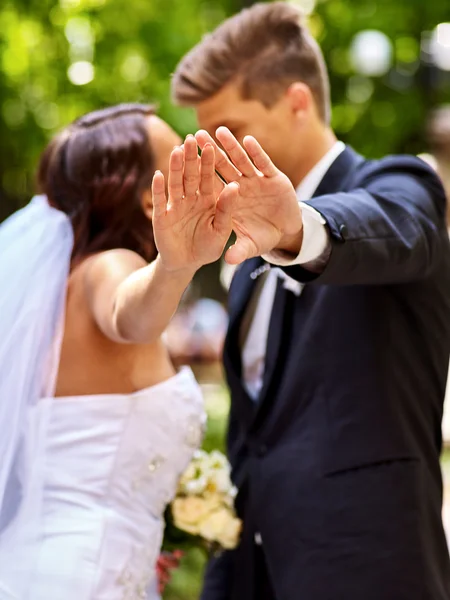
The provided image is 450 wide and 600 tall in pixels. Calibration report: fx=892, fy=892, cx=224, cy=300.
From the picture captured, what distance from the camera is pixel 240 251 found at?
177 centimetres

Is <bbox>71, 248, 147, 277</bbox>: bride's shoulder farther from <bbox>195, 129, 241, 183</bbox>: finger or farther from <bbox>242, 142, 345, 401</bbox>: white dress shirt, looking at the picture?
<bbox>195, 129, 241, 183</bbox>: finger

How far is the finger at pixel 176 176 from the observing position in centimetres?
164

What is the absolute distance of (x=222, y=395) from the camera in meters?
11.5

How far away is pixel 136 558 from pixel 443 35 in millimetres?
10086

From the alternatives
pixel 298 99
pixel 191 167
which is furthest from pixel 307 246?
pixel 298 99

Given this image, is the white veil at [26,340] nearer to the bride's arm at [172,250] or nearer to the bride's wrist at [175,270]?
the bride's arm at [172,250]

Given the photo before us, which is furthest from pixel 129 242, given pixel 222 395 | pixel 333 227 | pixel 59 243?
pixel 222 395

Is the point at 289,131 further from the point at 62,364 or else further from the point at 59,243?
the point at 62,364

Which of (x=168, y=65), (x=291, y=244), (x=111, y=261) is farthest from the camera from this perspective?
(x=168, y=65)

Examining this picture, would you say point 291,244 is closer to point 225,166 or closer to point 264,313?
point 225,166

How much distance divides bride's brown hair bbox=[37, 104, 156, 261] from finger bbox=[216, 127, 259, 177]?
845 mm

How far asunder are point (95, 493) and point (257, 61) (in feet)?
4.74

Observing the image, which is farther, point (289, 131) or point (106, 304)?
point (289, 131)

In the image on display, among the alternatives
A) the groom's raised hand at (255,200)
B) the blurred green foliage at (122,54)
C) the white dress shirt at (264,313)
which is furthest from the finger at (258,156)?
the blurred green foliage at (122,54)
